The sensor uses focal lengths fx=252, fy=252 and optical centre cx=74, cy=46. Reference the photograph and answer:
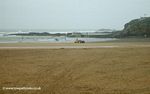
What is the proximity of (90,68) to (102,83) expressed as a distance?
423 centimetres

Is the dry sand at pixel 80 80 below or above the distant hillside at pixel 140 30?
below

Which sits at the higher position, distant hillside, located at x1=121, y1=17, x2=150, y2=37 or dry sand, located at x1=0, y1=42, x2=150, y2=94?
distant hillside, located at x1=121, y1=17, x2=150, y2=37

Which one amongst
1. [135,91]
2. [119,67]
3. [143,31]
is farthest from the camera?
[143,31]

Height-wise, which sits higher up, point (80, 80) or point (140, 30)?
point (140, 30)

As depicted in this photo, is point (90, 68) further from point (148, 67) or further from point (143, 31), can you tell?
point (143, 31)

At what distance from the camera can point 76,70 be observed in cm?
1443

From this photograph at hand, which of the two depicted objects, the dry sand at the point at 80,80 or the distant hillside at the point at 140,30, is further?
the distant hillside at the point at 140,30

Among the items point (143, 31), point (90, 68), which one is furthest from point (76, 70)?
point (143, 31)

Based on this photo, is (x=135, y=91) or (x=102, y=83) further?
(x=102, y=83)

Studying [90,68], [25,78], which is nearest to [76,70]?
[90,68]

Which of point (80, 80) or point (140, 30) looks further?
point (140, 30)

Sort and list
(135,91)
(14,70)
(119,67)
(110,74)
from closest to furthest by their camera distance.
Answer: (135,91), (110,74), (14,70), (119,67)

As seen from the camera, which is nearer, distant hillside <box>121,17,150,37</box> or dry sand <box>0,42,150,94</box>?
dry sand <box>0,42,150,94</box>

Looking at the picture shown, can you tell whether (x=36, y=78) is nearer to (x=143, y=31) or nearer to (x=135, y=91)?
(x=135, y=91)
